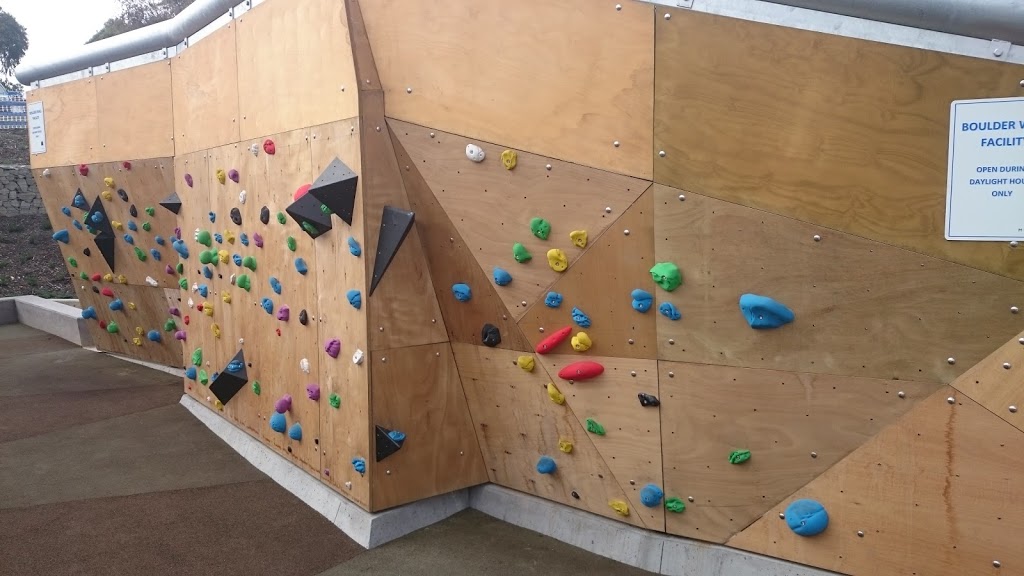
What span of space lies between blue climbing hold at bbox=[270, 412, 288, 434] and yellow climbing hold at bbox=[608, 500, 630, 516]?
7.54 feet

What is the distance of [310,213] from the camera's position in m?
4.43

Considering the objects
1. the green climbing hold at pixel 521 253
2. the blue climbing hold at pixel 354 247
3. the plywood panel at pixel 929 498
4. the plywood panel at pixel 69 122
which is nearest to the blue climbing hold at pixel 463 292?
the green climbing hold at pixel 521 253

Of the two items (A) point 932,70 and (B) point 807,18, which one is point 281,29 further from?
(A) point 932,70

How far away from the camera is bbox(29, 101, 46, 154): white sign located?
335 inches

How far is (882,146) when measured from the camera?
296cm

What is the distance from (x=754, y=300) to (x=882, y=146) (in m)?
0.76

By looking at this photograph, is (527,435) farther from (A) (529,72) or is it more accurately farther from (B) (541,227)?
(A) (529,72)

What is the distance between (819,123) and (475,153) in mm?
1616

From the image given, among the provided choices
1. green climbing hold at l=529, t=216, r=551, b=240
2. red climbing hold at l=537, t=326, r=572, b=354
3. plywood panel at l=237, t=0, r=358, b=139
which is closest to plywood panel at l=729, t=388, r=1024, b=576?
red climbing hold at l=537, t=326, r=572, b=354

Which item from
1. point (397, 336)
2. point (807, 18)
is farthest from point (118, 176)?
point (807, 18)

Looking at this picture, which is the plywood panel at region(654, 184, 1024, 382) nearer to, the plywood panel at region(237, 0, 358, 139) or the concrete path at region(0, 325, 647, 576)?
the concrete path at region(0, 325, 647, 576)

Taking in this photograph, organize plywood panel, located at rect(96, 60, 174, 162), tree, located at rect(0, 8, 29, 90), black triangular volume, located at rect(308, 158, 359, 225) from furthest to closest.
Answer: tree, located at rect(0, 8, 29, 90) < plywood panel, located at rect(96, 60, 174, 162) < black triangular volume, located at rect(308, 158, 359, 225)

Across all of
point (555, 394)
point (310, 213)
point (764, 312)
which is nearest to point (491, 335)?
point (555, 394)

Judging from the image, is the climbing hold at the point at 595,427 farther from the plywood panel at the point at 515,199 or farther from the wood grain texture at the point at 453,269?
the plywood panel at the point at 515,199
